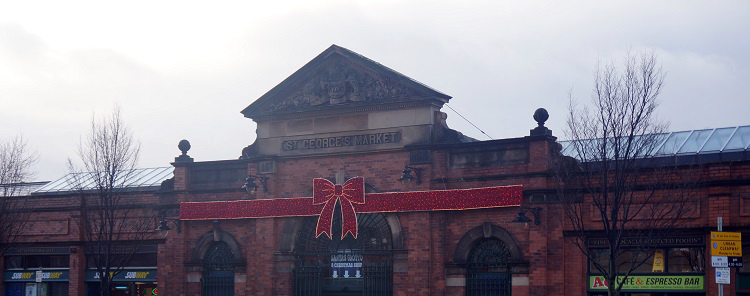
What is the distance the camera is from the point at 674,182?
85.4 ft

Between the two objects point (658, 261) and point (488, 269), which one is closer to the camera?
point (658, 261)

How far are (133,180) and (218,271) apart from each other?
35.6ft

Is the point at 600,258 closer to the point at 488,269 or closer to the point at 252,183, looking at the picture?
the point at 488,269

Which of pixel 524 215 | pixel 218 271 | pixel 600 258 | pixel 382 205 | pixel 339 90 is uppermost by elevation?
pixel 339 90

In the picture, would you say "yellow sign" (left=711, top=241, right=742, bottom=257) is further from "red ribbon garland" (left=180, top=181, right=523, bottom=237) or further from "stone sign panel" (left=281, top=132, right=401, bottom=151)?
"stone sign panel" (left=281, top=132, right=401, bottom=151)

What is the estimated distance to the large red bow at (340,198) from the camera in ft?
103

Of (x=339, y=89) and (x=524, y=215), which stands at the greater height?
(x=339, y=89)

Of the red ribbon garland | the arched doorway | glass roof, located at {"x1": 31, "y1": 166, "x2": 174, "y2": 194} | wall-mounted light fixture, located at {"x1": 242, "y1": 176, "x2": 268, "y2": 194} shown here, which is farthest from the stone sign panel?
glass roof, located at {"x1": 31, "y1": 166, "x2": 174, "y2": 194}

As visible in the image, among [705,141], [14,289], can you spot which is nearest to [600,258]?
[705,141]

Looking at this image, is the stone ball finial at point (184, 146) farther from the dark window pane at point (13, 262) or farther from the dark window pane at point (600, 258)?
the dark window pane at point (600, 258)

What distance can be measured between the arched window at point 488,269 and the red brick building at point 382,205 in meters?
0.03

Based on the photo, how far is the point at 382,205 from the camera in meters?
30.8

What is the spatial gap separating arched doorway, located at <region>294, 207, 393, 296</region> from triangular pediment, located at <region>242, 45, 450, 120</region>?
3624 mm

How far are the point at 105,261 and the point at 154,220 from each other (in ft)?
7.49
